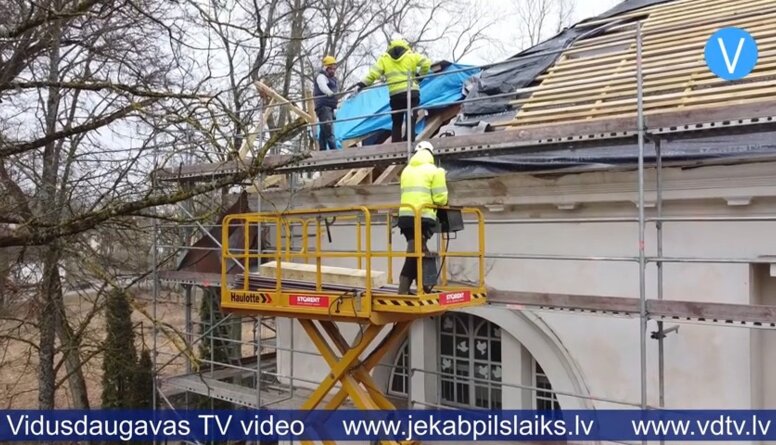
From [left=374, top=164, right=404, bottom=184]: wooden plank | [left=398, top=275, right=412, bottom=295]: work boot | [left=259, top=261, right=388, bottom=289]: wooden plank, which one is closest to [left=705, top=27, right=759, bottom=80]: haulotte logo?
[left=398, top=275, right=412, bottom=295]: work boot

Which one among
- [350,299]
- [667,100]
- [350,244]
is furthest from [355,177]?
[667,100]

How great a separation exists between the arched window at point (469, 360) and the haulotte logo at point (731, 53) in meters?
4.28

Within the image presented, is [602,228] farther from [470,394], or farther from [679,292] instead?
[470,394]

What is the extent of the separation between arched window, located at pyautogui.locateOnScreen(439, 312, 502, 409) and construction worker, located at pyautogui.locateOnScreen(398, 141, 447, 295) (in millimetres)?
2688

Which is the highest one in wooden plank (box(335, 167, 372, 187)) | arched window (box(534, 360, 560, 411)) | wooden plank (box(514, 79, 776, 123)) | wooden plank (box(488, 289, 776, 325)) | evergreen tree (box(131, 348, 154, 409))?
wooden plank (box(514, 79, 776, 123))

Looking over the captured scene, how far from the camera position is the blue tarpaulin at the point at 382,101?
10.6 m

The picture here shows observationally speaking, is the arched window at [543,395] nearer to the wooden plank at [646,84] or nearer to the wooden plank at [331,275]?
the wooden plank at [331,275]

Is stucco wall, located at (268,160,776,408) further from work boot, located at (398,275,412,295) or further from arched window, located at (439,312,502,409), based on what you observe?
work boot, located at (398,275,412,295)

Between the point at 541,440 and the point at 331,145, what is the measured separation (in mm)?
5623

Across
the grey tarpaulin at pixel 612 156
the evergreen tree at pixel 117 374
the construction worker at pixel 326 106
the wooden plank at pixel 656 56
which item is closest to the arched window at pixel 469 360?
the grey tarpaulin at pixel 612 156

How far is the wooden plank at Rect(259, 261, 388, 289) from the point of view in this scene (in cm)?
687

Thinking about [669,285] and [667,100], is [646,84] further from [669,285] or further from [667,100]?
[669,285]

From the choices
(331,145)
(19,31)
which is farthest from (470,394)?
(19,31)

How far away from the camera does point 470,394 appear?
917 cm
